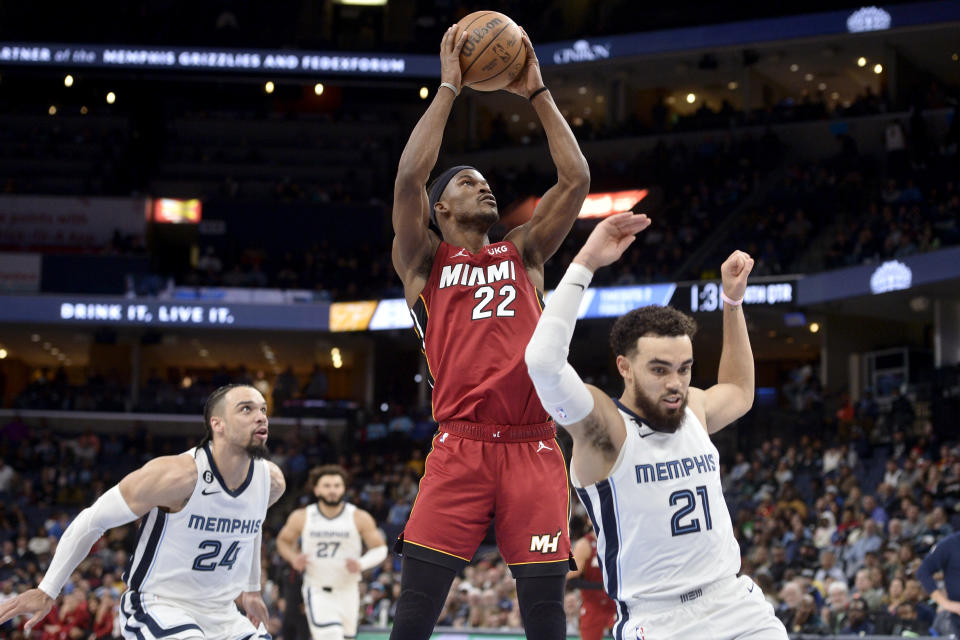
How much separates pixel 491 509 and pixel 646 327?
3.34 ft

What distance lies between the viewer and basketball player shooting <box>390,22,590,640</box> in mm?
4461

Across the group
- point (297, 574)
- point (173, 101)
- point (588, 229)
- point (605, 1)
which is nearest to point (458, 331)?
point (297, 574)

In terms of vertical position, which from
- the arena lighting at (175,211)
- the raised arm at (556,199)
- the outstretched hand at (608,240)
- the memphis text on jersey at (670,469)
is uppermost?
the arena lighting at (175,211)

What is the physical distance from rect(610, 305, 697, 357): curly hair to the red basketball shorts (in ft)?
2.22

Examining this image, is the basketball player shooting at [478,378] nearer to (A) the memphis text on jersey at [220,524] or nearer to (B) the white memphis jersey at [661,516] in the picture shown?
(B) the white memphis jersey at [661,516]

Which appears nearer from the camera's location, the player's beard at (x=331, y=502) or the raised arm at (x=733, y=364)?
the raised arm at (x=733, y=364)

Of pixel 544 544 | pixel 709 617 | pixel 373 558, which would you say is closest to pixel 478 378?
pixel 544 544

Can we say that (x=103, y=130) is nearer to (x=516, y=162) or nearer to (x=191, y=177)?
(x=191, y=177)

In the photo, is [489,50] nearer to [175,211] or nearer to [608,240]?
[608,240]

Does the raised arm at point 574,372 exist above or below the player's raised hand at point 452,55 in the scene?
below

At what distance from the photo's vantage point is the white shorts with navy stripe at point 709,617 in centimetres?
405

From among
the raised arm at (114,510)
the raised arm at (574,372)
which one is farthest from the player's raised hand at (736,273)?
the raised arm at (114,510)

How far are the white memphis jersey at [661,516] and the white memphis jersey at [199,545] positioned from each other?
7.88 feet

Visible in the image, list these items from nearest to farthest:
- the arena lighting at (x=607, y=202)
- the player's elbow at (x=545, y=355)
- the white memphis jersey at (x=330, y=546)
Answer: the player's elbow at (x=545, y=355) < the white memphis jersey at (x=330, y=546) < the arena lighting at (x=607, y=202)
